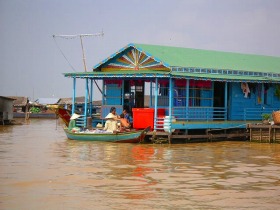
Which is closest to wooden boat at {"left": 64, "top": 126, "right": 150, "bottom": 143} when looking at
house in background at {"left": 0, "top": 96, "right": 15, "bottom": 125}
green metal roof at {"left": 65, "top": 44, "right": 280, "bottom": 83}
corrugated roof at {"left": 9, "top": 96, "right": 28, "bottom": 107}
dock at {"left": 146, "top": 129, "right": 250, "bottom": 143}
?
dock at {"left": 146, "top": 129, "right": 250, "bottom": 143}

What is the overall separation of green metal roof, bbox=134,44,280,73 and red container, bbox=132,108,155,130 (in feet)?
6.48

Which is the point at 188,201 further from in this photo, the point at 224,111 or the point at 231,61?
the point at 231,61

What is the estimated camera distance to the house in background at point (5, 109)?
34.9 m

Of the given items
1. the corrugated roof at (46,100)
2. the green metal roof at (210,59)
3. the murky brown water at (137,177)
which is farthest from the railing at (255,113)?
the corrugated roof at (46,100)

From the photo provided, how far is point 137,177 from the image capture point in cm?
1219

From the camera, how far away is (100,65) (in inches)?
932

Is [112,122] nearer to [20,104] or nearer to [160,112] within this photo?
[160,112]

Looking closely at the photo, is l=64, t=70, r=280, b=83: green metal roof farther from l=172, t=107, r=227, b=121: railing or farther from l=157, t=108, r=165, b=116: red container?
l=157, t=108, r=165, b=116: red container

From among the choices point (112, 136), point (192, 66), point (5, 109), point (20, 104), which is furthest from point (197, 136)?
point (20, 104)

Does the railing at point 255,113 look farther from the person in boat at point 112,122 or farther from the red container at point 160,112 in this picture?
the person in boat at point 112,122

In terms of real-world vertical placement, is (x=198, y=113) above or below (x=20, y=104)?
below

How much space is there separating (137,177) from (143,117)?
29.5ft

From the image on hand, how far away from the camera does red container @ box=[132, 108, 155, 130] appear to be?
20953mm

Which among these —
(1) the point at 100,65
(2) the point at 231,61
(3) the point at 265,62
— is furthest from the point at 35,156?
(3) the point at 265,62
